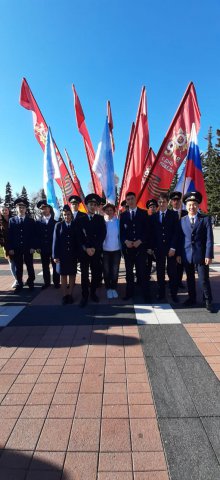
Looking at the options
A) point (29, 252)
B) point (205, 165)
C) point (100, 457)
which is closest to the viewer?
point (100, 457)

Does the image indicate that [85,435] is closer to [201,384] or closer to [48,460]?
[48,460]

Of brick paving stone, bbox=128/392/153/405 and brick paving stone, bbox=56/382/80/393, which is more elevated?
brick paving stone, bbox=56/382/80/393

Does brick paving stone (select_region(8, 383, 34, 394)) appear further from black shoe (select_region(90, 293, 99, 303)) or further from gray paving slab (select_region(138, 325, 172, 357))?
black shoe (select_region(90, 293, 99, 303))

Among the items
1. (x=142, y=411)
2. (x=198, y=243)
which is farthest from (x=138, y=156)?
(x=142, y=411)

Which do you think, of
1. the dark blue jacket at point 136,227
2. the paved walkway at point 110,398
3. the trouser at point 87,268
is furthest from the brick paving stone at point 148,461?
the dark blue jacket at point 136,227

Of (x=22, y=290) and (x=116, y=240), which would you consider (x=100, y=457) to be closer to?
(x=116, y=240)

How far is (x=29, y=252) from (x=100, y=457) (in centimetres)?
528

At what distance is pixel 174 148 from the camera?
23.7 ft

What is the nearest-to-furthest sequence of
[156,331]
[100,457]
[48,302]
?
[100,457] < [156,331] < [48,302]

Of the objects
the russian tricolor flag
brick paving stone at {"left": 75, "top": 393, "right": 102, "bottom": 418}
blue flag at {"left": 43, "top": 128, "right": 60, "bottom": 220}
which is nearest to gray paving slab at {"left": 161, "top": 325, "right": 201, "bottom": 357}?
brick paving stone at {"left": 75, "top": 393, "right": 102, "bottom": 418}

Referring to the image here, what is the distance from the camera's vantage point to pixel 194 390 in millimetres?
2805

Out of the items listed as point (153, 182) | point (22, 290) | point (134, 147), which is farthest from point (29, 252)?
point (134, 147)

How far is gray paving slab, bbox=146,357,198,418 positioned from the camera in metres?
2.51

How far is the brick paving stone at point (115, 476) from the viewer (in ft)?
6.20
